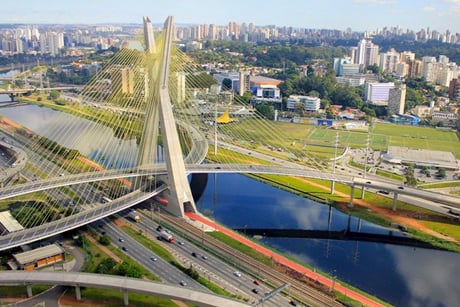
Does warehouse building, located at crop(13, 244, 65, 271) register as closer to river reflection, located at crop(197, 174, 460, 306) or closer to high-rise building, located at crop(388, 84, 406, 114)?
river reflection, located at crop(197, 174, 460, 306)

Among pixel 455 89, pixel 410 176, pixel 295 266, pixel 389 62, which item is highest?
pixel 389 62

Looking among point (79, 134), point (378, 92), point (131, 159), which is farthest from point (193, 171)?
point (378, 92)

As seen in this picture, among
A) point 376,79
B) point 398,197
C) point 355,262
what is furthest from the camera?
point 376,79

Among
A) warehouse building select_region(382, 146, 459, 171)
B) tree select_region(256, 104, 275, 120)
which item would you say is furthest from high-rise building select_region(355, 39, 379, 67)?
warehouse building select_region(382, 146, 459, 171)

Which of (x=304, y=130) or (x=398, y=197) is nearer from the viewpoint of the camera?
(x=398, y=197)

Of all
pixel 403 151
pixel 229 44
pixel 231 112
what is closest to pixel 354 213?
pixel 403 151

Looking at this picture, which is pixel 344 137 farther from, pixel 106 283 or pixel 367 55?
pixel 367 55

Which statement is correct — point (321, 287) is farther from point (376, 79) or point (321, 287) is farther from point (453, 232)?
point (376, 79)
